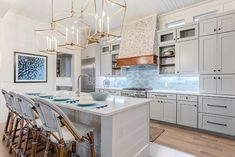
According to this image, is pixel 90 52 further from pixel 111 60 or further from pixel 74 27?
pixel 74 27

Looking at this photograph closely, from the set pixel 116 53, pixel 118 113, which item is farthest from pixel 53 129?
pixel 116 53

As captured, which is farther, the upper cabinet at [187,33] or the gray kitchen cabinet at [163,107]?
the gray kitchen cabinet at [163,107]

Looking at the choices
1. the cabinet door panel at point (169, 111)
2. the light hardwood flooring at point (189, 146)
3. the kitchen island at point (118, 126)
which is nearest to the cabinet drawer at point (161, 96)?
the cabinet door panel at point (169, 111)

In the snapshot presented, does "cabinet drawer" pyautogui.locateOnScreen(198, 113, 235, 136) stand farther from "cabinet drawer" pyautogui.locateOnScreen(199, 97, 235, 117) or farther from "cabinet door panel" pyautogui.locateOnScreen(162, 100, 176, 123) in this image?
"cabinet door panel" pyautogui.locateOnScreen(162, 100, 176, 123)

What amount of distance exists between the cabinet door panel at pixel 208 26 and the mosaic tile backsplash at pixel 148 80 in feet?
3.73

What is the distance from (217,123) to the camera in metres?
3.24

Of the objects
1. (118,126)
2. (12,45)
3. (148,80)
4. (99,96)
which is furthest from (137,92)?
(12,45)

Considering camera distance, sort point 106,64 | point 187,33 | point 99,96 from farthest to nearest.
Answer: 1. point 106,64
2. point 187,33
3. point 99,96

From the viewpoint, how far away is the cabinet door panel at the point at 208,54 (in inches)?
135

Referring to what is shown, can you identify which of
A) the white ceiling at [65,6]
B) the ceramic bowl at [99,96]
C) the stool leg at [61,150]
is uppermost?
the white ceiling at [65,6]

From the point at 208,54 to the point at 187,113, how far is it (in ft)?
4.82

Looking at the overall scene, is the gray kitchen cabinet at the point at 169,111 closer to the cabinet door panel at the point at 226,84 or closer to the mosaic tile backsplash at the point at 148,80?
the mosaic tile backsplash at the point at 148,80

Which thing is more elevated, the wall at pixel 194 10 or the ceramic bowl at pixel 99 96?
the wall at pixel 194 10

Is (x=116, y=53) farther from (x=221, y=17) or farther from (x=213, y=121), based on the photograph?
(x=213, y=121)
